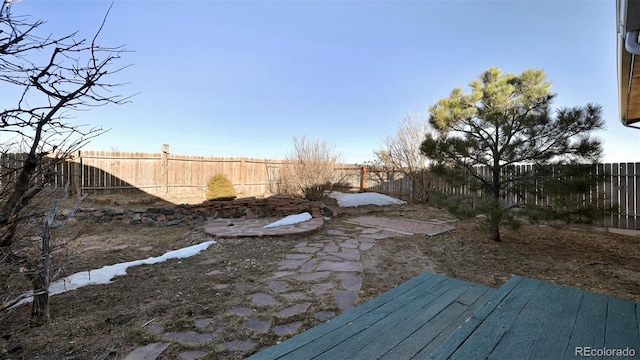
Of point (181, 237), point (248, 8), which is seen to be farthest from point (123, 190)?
point (248, 8)

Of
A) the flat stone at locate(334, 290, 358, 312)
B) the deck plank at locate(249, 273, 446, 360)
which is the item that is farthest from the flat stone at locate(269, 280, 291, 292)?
the deck plank at locate(249, 273, 446, 360)

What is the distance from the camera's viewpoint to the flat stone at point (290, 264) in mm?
3023

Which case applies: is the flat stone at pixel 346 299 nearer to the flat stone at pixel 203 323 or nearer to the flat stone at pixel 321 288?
the flat stone at pixel 321 288

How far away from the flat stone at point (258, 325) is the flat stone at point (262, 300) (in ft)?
0.83

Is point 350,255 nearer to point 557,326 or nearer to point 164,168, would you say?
point 557,326

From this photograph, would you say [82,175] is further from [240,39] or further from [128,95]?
[128,95]

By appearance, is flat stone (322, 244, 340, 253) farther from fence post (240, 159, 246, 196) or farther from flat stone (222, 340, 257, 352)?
fence post (240, 159, 246, 196)

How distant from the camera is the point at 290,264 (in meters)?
3.12

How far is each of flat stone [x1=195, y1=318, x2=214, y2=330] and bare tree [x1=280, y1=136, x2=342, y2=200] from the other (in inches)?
216

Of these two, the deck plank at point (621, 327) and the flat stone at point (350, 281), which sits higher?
the deck plank at point (621, 327)

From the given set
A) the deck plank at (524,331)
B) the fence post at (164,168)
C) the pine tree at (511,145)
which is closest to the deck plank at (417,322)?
the deck plank at (524,331)

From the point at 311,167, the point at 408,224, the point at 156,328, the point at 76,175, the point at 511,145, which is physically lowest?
the point at 156,328

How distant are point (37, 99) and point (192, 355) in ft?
5.32

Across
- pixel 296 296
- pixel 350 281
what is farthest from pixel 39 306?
pixel 350 281
